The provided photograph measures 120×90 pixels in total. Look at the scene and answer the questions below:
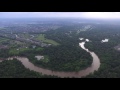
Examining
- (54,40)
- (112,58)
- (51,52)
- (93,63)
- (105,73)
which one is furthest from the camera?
(54,40)

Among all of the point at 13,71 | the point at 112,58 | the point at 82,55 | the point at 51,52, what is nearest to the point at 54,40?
the point at 51,52

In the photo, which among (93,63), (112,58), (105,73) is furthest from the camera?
(112,58)

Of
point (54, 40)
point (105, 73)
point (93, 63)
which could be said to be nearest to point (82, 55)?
point (93, 63)

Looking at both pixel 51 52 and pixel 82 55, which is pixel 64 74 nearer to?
pixel 82 55
